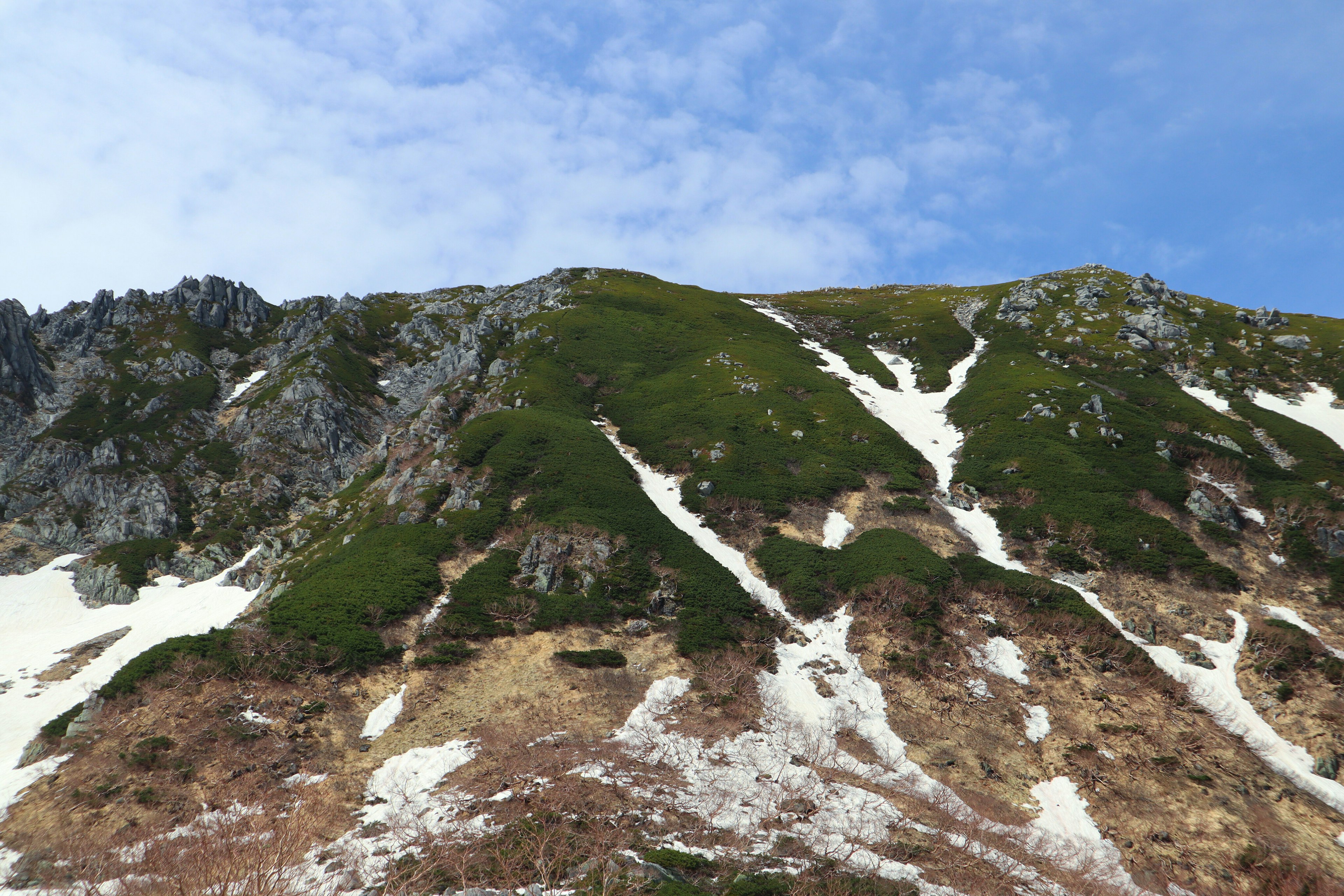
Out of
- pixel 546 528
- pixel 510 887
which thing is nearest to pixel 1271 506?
pixel 546 528

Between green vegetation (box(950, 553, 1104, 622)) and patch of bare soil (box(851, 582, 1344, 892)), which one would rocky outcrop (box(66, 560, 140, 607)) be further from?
green vegetation (box(950, 553, 1104, 622))

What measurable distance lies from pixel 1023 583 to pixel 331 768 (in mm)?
42745

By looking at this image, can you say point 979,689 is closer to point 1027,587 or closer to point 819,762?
point 1027,587

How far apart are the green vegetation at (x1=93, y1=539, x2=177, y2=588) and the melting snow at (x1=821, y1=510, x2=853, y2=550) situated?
221ft

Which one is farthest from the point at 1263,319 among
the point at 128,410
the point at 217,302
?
the point at 217,302

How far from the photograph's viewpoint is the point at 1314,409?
209 ft

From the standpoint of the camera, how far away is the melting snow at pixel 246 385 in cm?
8925

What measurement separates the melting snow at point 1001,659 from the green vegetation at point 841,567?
479cm

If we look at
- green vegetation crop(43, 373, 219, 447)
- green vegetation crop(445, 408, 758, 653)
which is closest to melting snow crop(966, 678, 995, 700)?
green vegetation crop(445, 408, 758, 653)

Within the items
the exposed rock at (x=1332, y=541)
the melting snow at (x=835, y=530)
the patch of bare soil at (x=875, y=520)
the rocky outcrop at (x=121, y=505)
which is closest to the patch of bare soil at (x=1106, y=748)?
the patch of bare soil at (x=875, y=520)

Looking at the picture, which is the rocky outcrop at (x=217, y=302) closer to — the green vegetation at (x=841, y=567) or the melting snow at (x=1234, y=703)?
the green vegetation at (x=841, y=567)

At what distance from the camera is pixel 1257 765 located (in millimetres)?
27766

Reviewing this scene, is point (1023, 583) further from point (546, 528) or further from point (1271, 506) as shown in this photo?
point (546, 528)

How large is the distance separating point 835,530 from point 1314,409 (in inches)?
2363
